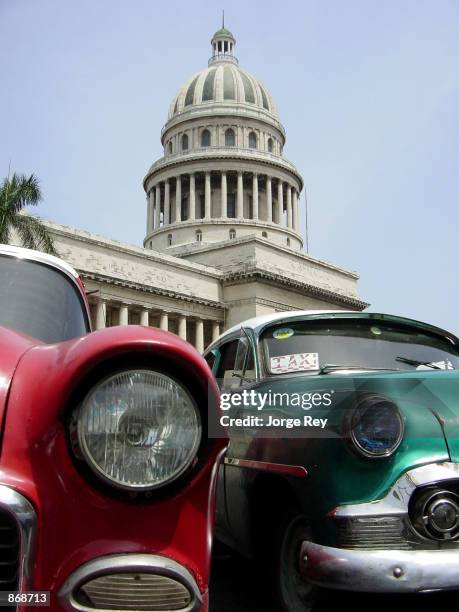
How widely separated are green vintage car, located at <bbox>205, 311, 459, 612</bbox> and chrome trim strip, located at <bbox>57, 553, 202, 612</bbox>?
1.10 m

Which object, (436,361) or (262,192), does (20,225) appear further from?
(262,192)

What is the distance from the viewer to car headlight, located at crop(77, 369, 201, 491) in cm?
160

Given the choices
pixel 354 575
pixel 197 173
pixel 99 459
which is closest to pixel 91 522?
pixel 99 459

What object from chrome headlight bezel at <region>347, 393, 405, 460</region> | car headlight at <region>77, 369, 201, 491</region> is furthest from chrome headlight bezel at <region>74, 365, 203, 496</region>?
chrome headlight bezel at <region>347, 393, 405, 460</region>

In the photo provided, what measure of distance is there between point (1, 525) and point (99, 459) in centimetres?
28

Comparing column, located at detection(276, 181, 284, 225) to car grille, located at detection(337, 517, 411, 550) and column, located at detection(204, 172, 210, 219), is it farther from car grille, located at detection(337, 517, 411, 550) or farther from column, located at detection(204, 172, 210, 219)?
car grille, located at detection(337, 517, 411, 550)

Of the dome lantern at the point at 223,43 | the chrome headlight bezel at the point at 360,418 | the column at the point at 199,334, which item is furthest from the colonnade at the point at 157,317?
the dome lantern at the point at 223,43

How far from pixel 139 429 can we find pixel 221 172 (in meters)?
59.9

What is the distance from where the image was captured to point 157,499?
1.64 metres

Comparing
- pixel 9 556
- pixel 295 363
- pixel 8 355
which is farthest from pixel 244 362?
pixel 9 556

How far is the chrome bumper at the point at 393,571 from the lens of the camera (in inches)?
96.3

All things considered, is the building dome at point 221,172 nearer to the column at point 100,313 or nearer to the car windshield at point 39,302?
the column at point 100,313

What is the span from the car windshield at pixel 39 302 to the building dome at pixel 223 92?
207ft

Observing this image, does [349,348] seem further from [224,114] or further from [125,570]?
[224,114]
